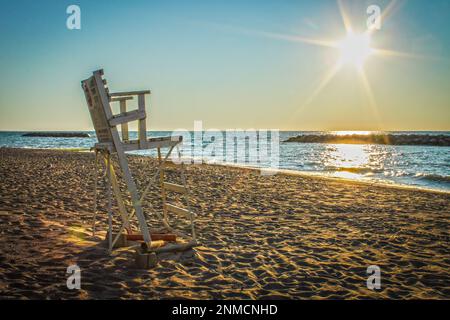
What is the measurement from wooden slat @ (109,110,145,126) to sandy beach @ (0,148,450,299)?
226 centimetres

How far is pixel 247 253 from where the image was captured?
6.19 meters

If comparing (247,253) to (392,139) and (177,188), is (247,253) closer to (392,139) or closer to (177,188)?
(177,188)

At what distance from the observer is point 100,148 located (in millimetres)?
5426

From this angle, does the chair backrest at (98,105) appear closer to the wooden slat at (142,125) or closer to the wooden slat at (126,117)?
the wooden slat at (126,117)

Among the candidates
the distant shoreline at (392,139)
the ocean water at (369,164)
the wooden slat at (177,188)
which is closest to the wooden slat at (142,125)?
the wooden slat at (177,188)

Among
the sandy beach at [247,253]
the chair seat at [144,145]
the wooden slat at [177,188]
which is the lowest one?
the sandy beach at [247,253]

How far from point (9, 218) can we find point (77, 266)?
3.61 m

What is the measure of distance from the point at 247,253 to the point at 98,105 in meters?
3.69

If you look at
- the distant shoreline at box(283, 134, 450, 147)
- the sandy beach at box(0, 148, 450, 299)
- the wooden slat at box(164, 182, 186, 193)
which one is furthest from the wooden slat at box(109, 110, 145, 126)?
the distant shoreline at box(283, 134, 450, 147)

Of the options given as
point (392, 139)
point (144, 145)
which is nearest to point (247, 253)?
point (144, 145)

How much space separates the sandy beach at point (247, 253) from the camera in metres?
4.67

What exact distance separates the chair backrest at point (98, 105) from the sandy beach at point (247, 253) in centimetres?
208
